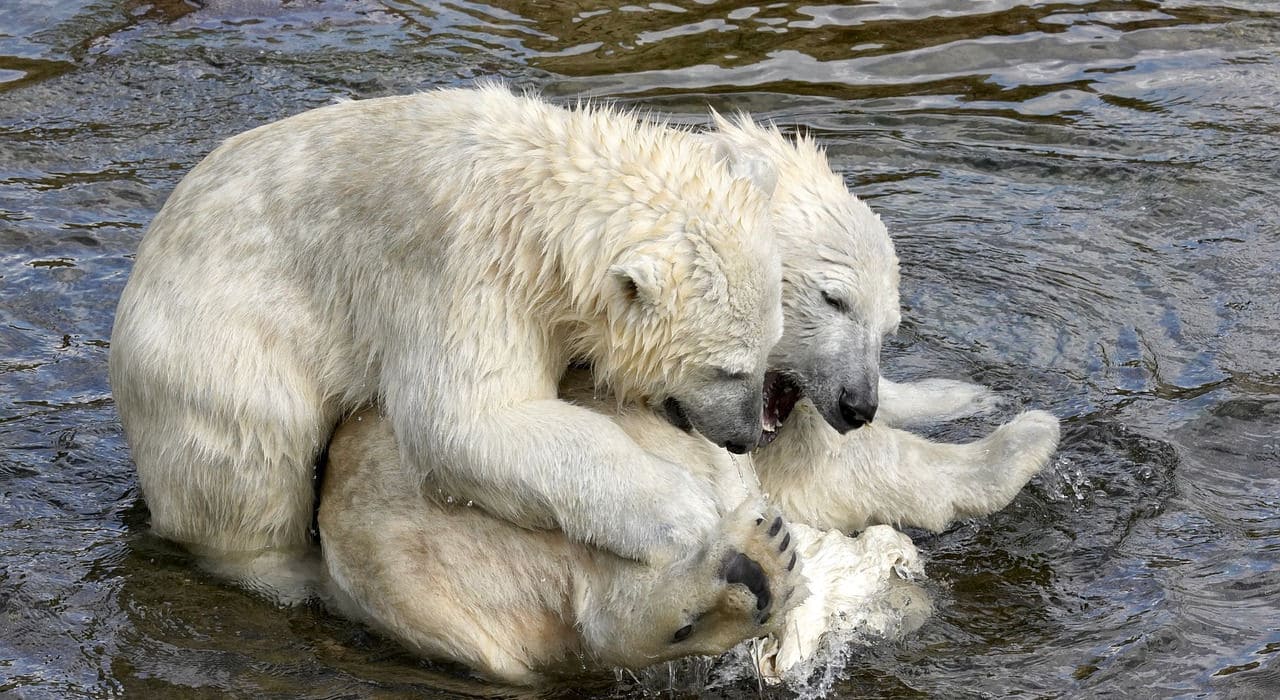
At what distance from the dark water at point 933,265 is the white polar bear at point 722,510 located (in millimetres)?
190

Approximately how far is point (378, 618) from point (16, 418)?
2.18 metres

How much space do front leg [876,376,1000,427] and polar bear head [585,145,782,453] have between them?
4.32 ft

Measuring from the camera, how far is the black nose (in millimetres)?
4980

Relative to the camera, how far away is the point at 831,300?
515 cm

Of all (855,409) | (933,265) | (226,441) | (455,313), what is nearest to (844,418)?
(855,409)

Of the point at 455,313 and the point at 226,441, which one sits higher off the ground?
the point at 455,313

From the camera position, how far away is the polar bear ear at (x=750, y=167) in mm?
5012

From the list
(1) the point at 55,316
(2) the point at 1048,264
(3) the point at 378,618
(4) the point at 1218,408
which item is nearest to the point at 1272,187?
(2) the point at 1048,264

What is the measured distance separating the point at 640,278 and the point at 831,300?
1.03m

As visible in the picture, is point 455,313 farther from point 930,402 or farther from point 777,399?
point 930,402

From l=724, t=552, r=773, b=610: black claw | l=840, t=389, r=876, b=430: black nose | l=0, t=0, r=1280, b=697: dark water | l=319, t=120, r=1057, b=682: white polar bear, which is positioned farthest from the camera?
l=840, t=389, r=876, b=430: black nose

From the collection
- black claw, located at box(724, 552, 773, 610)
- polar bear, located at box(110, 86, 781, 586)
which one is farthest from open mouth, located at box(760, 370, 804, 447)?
black claw, located at box(724, 552, 773, 610)

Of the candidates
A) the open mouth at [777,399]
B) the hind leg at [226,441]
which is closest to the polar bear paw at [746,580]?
the open mouth at [777,399]

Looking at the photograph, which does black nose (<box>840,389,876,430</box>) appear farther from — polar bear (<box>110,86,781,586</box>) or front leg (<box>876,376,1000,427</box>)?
front leg (<box>876,376,1000,427</box>)
